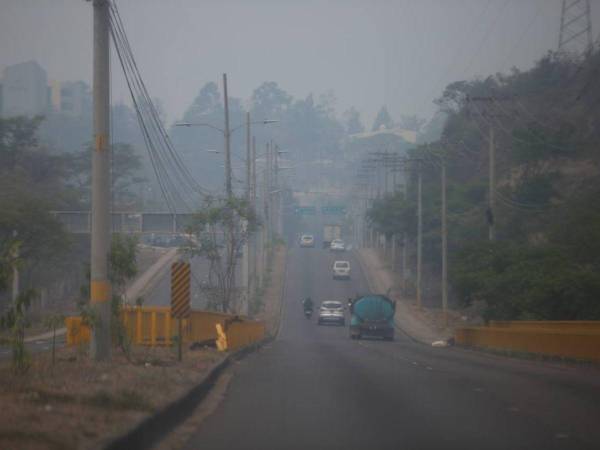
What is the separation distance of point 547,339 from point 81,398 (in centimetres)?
2066

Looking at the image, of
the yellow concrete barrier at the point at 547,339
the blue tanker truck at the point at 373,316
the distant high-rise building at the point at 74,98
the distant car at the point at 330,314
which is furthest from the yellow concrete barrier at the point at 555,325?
the distant high-rise building at the point at 74,98

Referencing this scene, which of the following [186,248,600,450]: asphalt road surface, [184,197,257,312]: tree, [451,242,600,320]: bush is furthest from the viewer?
[184,197,257,312]: tree

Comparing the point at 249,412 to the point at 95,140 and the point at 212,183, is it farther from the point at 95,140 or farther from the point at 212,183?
the point at 212,183

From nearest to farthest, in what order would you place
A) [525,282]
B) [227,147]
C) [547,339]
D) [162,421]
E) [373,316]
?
[162,421] → [547,339] → [525,282] → [227,147] → [373,316]

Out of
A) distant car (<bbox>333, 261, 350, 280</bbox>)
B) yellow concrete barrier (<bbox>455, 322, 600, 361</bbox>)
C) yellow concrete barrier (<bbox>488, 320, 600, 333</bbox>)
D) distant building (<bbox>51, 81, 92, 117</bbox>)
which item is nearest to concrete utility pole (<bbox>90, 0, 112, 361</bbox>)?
yellow concrete barrier (<bbox>455, 322, 600, 361</bbox>)

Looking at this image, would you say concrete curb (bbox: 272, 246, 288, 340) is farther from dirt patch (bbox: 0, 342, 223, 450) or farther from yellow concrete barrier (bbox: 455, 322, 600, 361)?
dirt patch (bbox: 0, 342, 223, 450)

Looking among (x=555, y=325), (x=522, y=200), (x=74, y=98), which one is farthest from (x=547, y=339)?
(x=74, y=98)

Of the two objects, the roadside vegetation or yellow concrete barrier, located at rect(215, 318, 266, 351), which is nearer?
yellow concrete barrier, located at rect(215, 318, 266, 351)

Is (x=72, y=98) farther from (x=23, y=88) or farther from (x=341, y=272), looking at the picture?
(x=341, y=272)

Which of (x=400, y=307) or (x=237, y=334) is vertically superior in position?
(x=237, y=334)

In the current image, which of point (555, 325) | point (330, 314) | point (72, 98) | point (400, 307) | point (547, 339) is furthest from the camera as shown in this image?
point (72, 98)

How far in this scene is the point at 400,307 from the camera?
75.4 metres

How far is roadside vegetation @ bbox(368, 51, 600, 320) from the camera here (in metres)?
39.9

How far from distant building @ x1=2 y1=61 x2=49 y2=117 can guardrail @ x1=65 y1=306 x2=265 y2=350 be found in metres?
90.1
